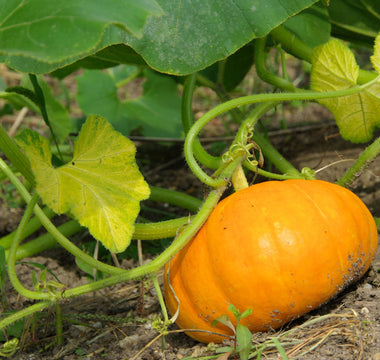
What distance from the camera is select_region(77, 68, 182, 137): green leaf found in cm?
229

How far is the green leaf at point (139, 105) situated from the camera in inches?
90.3

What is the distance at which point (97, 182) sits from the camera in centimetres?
117

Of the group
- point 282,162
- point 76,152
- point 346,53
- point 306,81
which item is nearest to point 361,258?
point 282,162

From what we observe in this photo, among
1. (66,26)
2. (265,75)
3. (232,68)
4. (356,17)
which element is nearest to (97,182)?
(66,26)

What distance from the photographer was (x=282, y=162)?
1.51m

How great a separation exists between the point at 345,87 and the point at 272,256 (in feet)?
1.77

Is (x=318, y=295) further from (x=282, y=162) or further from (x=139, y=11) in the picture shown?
(x=139, y=11)

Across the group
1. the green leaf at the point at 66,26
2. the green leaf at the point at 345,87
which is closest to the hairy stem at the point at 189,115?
the green leaf at the point at 345,87

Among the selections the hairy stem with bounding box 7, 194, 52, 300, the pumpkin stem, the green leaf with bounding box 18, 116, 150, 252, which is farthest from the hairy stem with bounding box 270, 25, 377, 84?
the hairy stem with bounding box 7, 194, 52, 300

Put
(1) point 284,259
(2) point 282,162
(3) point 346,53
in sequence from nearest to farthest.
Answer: (1) point 284,259 < (3) point 346,53 < (2) point 282,162

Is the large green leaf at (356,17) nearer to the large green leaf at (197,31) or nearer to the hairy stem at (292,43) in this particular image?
the hairy stem at (292,43)

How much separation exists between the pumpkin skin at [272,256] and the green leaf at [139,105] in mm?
1096

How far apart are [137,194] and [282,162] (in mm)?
513

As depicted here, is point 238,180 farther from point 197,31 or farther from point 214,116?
point 197,31
